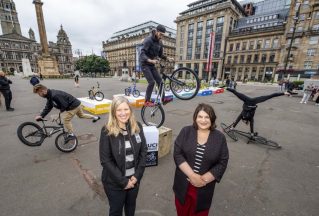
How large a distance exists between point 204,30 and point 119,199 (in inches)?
2678

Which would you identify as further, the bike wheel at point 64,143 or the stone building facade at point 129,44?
the stone building facade at point 129,44

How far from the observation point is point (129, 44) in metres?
84.7

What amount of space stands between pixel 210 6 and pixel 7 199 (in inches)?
2930

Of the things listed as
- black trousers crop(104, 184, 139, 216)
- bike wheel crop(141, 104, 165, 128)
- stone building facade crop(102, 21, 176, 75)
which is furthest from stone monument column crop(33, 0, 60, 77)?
black trousers crop(104, 184, 139, 216)

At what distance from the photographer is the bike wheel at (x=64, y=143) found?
181 inches

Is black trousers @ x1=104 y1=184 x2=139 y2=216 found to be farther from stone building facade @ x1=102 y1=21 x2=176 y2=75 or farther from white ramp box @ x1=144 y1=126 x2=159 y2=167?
stone building facade @ x1=102 y1=21 x2=176 y2=75

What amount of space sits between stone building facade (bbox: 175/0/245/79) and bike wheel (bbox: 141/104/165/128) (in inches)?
2107

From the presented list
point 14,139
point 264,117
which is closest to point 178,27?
point 264,117

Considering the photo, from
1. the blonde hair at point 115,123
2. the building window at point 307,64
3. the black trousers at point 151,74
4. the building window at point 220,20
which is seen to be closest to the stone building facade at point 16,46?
the building window at point 220,20

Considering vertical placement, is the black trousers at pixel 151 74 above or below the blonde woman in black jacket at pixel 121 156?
above

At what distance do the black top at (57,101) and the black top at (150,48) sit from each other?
2503mm

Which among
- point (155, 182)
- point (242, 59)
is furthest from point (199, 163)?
point (242, 59)

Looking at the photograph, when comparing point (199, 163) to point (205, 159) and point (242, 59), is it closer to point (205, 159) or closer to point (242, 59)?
point (205, 159)

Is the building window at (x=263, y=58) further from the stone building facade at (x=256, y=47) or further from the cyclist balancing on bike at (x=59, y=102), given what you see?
the cyclist balancing on bike at (x=59, y=102)
